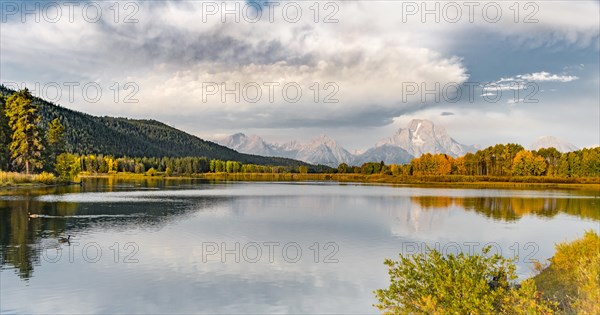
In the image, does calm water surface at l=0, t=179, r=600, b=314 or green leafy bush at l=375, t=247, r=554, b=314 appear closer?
green leafy bush at l=375, t=247, r=554, b=314

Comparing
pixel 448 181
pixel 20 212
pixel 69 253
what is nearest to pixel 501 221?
pixel 69 253

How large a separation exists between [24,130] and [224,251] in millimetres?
85577

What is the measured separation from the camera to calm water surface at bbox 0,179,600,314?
814 inches

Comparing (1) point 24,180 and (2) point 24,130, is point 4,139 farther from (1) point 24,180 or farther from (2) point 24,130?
(1) point 24,180

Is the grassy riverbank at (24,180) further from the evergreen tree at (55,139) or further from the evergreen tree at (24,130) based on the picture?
the evergreen tree at (55,139)

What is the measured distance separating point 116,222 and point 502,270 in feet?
127

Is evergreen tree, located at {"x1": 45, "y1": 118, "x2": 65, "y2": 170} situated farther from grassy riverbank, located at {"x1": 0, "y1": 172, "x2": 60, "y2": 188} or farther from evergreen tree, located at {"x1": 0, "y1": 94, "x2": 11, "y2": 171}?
evergreen tree, located at {"x1": 0, "y1": 94, "x2": 11, "y2": 171}

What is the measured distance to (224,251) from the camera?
106 feet

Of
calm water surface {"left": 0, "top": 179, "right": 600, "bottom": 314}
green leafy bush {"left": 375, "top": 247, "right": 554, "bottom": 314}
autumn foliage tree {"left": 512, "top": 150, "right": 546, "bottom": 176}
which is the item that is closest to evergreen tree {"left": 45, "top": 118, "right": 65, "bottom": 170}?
calm water surface {"left": 0, "top": 179, "right": 600, "bottom": 314}

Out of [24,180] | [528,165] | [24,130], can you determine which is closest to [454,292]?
[24,180]

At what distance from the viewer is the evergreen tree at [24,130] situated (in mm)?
96375

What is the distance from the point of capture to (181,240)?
3638 centimetres

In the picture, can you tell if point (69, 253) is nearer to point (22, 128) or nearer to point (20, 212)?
point (20, 212)

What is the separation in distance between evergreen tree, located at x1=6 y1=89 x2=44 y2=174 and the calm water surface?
4335 centimetres
